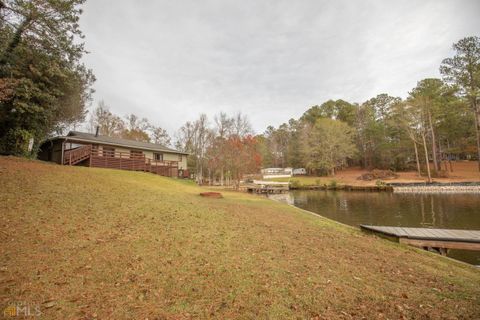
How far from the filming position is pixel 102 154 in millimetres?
22484

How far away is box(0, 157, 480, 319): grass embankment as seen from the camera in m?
3.14

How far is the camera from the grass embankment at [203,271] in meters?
3.14

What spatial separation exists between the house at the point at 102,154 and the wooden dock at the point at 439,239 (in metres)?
22.9

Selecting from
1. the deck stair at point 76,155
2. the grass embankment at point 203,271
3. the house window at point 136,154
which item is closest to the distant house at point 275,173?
the house window at point 136,154

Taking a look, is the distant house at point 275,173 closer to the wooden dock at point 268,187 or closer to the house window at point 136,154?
the wooden dock at point 268,187

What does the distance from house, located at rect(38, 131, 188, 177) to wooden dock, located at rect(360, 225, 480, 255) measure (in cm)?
2295

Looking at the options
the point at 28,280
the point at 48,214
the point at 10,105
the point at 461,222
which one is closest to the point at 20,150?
the point at 10,105

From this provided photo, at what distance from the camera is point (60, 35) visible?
50.8 feet

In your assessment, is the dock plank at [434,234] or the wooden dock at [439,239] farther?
the dock plank at [434,234]

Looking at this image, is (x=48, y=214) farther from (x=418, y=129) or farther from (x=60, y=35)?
(x=418, y=129)

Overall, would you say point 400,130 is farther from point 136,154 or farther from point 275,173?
point 136,154

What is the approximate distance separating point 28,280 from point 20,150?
18.6 m

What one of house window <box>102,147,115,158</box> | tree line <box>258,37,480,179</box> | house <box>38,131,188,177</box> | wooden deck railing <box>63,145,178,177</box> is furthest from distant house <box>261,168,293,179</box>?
house window <box>102,147,115,158</box>

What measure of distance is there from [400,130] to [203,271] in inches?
1920
